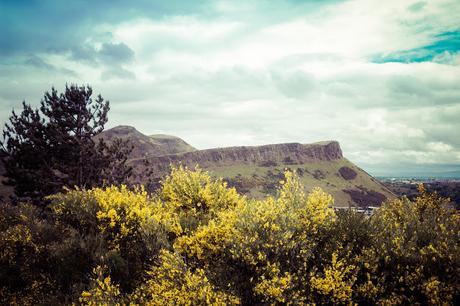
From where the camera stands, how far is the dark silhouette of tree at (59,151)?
36312 mm

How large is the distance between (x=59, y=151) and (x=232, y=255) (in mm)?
28939

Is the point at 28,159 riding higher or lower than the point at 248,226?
higher

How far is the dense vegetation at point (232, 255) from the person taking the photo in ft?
59.1

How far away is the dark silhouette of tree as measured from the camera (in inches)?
1430

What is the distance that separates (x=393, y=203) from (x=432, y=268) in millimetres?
21150

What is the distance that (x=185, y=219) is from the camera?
2627cm

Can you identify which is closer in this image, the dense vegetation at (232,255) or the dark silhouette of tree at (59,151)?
the dense vegetation at (232,255)

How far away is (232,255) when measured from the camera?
20.3 meters

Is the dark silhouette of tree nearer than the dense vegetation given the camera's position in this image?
No

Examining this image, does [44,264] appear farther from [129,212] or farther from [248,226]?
[248,226]

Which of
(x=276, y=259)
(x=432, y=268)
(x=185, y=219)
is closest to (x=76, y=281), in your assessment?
(x=185, y=219)

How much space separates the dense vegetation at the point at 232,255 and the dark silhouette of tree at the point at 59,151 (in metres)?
8.46

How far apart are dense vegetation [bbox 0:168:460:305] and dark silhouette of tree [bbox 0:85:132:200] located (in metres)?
8.46

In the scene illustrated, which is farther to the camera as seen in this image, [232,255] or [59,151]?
[59,151]
